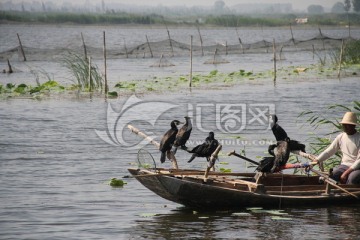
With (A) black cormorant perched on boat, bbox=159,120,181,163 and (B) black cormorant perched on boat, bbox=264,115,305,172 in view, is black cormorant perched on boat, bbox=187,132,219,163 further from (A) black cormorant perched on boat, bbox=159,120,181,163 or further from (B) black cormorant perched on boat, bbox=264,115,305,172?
(B) black cormorant perched on boat, bbox=264,115,305,172

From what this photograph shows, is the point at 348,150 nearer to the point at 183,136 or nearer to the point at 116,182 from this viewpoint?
the point at 183,136

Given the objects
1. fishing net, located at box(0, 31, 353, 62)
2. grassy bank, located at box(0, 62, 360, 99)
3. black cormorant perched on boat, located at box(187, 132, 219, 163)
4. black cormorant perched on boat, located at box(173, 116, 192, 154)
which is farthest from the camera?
fishing net, located at box(0, 31, 353, 62)

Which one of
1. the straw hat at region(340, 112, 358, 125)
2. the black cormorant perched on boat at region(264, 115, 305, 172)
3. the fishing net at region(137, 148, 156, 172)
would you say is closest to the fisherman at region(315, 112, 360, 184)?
the straw hat at region(340, 112, 358, 125)

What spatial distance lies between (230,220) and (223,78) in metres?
22.4

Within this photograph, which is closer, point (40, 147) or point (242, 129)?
point (40, 147)

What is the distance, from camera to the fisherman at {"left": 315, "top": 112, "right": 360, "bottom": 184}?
37.2ft

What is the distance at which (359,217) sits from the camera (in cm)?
1147

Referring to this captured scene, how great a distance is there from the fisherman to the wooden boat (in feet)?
0.56

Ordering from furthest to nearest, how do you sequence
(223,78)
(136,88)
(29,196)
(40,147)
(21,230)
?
1. (223,78)
2. (136,88)
3. (40,147)
4. (29,196)
5. (21,230)

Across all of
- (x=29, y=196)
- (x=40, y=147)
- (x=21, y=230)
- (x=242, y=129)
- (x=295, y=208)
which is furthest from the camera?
(x=242, y=129)

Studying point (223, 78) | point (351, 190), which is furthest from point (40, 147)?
point (223, 78)

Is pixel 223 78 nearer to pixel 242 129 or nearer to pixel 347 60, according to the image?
pixel 347 60

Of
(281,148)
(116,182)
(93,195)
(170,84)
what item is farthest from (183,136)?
(170,84)

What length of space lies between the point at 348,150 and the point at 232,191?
172 cm
